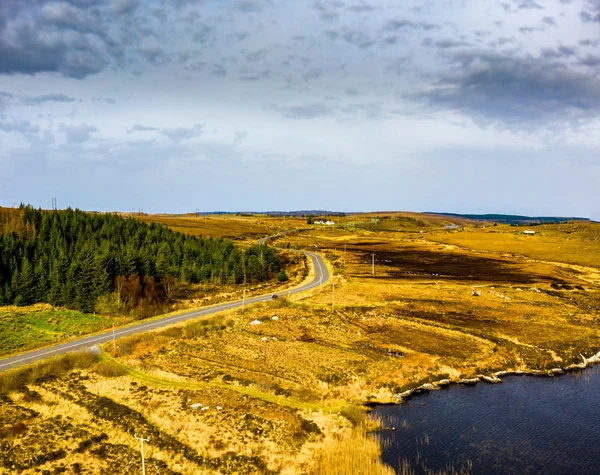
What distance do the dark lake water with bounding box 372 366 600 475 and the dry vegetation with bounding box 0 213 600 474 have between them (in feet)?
10.4

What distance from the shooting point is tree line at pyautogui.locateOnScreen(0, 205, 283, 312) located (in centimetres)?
8531

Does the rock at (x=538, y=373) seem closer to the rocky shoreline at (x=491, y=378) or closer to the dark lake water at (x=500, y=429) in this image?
the rocky shoreline at (x=491, y=378)

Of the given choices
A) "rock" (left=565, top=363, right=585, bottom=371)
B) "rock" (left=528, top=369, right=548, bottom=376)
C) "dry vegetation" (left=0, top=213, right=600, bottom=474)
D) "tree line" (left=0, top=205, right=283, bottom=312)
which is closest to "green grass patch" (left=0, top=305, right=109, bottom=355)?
"tree line" (left=0, top=205, right=283, bottom=312)

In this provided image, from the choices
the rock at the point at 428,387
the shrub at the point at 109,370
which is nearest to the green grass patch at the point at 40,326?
the shrub at the point at 109,370

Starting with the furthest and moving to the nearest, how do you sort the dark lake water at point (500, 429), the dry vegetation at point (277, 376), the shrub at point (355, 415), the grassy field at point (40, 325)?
the grassy field at point (40, 325) → the shrub at point (355, 415) → the dry vegetation at point (277, 376) → the dark lake water at point (500, 429)

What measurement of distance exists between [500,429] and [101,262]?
76.1 meters

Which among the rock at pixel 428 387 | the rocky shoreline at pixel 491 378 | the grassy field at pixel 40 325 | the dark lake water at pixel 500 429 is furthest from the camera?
the grassy field at pixel 40 325

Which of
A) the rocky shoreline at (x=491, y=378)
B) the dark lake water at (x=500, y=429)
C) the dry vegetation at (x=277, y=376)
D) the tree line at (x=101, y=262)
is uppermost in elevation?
the tree line at (x=101, y=262)

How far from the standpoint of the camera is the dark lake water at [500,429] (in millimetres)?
34812

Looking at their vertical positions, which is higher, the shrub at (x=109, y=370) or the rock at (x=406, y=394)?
the shrub at (x=109, y=370)

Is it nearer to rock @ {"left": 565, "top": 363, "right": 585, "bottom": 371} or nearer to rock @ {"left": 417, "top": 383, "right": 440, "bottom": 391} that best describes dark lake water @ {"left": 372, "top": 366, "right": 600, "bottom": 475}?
rock @ {"left": 417, "top": 383, "right": 440, "bottom": 391}

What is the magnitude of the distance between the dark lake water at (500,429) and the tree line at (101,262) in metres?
60.4

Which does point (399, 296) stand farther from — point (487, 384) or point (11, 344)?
point (11, 344)

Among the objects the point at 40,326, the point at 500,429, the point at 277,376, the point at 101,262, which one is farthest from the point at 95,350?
the point at 500,429
